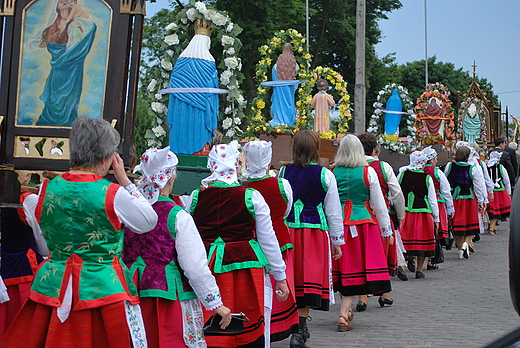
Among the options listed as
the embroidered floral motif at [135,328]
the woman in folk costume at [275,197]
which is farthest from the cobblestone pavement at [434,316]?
the embroidered floral motif at [135,328]

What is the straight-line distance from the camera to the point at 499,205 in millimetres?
18078

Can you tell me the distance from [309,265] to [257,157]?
53.1 inches

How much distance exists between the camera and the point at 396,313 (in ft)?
26.8

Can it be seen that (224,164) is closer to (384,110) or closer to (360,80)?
(360,80)

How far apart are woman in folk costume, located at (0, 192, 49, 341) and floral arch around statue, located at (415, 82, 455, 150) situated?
1769 centimetres

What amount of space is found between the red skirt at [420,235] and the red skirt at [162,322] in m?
7.43

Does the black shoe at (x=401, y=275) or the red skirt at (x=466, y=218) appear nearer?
the black shoe at (x=401, y=275)

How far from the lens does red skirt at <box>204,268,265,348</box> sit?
193 inches

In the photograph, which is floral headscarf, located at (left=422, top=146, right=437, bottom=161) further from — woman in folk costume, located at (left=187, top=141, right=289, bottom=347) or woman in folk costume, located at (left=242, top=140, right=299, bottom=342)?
woman in folk costume, located at (left=187, top=141, right=289, bottom=347)

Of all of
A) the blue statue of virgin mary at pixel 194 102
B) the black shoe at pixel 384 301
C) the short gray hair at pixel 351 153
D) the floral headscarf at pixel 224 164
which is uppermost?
the blue statue of virgin mary at pixel 194 102

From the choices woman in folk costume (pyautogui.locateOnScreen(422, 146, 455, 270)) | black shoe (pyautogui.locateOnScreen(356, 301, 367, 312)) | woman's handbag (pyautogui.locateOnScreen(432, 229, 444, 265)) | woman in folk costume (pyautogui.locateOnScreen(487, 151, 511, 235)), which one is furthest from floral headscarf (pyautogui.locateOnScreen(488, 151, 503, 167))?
black shoe (pyautogui.locateOnScreen(356, 301, 367, 312))

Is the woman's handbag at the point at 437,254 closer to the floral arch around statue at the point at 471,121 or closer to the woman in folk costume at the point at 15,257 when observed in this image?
the woman in folk costume at the point at 15,257

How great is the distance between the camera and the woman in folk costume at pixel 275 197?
5766 mm

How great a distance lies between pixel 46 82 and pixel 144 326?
2.78 metres
